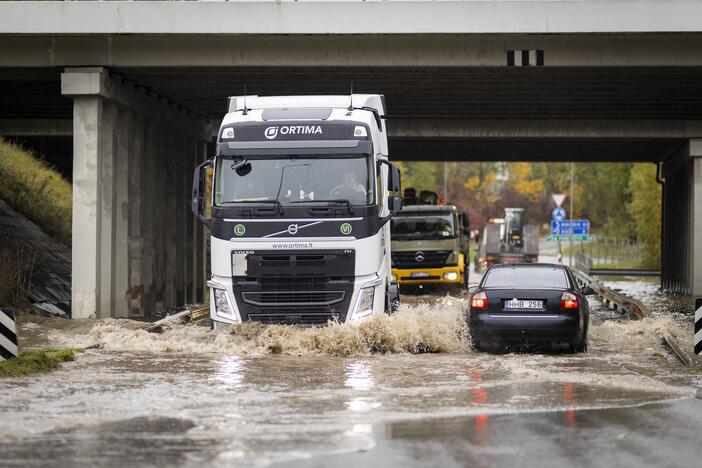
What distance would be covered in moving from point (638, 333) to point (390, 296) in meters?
5.12

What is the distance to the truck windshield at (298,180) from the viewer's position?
55.7ft

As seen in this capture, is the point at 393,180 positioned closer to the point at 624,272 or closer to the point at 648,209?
the point at 648,209

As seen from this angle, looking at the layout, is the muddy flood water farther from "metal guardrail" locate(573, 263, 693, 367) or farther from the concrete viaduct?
the concrete viaduct

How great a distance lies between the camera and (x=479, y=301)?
17266 mm

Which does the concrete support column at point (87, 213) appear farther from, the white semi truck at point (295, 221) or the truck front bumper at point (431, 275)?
the truck front bumper at point (431, 275)

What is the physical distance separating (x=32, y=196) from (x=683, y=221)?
2187 centimetres

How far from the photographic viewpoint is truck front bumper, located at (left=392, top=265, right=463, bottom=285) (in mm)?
34844

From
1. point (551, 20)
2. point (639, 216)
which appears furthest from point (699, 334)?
point (639, 216)

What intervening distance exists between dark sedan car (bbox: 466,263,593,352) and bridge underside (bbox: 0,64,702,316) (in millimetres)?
8464

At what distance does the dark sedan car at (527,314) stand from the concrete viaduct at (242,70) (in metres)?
7.62

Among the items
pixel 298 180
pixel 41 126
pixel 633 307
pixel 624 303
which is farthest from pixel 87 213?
pixel 41 126

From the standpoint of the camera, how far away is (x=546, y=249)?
112000mm

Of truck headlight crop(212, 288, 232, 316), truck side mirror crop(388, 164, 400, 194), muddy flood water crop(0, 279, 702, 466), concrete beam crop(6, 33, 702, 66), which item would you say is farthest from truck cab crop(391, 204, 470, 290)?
truck headlight crop(212, 288, 232, 316)

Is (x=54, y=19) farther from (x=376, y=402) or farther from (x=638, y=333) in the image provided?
(x=376, y=402)
